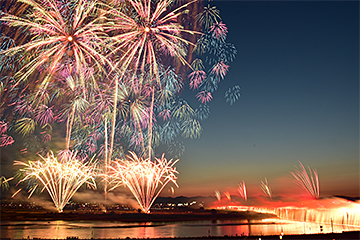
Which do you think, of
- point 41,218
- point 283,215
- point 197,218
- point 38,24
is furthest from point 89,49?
point 283,215

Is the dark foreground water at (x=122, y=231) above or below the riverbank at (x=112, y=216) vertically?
above

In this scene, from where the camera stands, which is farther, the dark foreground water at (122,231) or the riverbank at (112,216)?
the riverbank at (112,216)

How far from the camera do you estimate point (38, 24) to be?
25.2m

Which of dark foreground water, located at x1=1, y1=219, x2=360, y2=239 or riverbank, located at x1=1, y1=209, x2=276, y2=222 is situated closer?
dark foreground water, located at x1=1, y1=219, x2=360, y2=239

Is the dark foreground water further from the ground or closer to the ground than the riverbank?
further from the ground

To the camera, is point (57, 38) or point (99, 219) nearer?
point (57, 38)

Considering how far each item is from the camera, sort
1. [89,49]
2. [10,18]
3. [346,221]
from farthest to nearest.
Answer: [346,221] < [89,49] < [10,18]

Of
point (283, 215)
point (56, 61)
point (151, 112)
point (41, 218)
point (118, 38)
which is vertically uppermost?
point (118, 38)

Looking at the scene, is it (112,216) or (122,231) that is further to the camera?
(112,216)

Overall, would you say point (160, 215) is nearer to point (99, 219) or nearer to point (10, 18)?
point (99, 219)

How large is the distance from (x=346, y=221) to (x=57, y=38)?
117575 millimetres

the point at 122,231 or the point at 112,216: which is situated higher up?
the point at 122,231

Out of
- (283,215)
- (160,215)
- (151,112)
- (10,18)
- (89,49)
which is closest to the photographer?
(10,18)

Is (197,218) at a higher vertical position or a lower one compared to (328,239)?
lower
